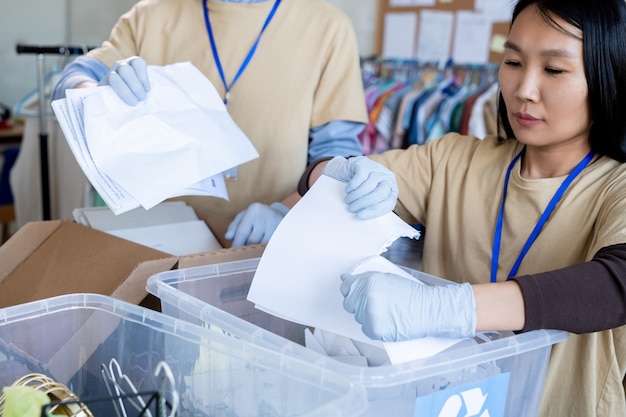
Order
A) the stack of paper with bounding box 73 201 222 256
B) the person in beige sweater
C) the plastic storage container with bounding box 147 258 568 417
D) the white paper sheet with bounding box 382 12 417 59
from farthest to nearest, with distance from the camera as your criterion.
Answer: the white paper sheet with bounding box 382 12 417 59 < the person in beige sweater < the stack of paper with bounding box 73 201 222 256 < the plastic storage container with bounding box 147 258 568 417

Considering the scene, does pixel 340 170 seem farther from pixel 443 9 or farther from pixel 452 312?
pixel 443 9

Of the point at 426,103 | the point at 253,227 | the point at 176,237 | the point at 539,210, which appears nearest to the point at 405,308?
the point at 539,210

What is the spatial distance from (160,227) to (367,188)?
0.52 m

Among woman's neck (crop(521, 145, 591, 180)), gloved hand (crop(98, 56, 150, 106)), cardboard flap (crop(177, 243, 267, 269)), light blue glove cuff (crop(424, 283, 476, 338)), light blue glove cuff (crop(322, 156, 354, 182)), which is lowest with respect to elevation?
cardboard flap (crop(177, 243, 267, 269))

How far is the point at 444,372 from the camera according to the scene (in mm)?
723

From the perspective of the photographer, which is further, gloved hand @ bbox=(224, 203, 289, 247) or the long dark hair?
gloved hand @ bbox=(224, 203, 289, 247)

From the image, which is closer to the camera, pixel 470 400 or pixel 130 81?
pixel 470 400

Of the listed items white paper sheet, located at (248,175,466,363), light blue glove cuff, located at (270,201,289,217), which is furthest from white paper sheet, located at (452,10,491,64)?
white paper sheet, located at (248,175,466,363)

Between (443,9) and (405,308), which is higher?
(443,9)

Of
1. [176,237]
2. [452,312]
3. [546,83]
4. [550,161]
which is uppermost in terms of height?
[546,83]

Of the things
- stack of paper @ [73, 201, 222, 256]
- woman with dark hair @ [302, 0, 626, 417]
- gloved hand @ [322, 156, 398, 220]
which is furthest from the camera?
stack of paper @ [73, 201, 222, 256]

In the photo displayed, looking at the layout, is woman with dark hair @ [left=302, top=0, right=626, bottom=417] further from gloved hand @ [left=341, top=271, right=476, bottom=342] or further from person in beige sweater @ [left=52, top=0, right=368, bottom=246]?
person in beige sweater @ [left=52, top=0, right=368, bottom=246]

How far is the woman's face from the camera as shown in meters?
0.99

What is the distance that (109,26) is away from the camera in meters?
4.13
